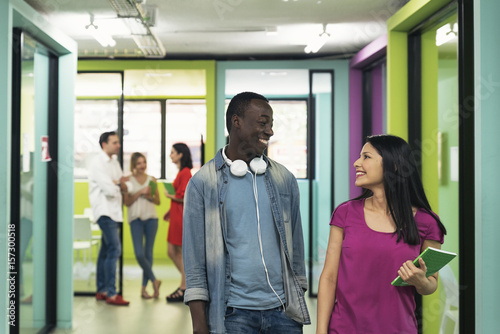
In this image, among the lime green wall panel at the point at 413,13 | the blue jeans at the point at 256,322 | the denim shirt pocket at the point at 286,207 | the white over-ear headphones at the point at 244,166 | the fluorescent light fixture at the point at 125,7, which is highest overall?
the fluorescent light fixture at the point at 125,7

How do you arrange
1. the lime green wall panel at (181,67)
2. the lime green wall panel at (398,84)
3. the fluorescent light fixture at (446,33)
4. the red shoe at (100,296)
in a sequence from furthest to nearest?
the lime green wall panel at (181,67), the red shoe at (100,296), the lime green wall panel at (398,84), the fluorescent light fixture at (446,33)

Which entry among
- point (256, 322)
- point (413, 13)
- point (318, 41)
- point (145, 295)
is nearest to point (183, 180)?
point (145, 295)

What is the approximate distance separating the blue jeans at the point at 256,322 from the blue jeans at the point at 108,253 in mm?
3800

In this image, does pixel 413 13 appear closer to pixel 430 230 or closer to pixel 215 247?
pixel 430 230

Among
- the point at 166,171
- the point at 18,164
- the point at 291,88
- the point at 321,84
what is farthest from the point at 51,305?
the point at 291,88

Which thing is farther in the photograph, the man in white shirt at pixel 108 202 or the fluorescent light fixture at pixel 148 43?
the man in white shirt at pixel 108 202

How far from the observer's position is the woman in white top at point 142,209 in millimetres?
5641

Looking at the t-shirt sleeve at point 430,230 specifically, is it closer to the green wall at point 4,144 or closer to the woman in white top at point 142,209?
Result: the green wall at point 4,144

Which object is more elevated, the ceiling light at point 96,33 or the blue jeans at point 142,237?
the ceiling light at point 96,33

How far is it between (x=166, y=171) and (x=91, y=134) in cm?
133

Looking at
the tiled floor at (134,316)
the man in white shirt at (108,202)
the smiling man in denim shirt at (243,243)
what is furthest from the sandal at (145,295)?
the smiling man in denim shirt at (243,243)

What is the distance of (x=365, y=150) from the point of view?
198cm

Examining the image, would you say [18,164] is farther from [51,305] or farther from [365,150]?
[365,150]

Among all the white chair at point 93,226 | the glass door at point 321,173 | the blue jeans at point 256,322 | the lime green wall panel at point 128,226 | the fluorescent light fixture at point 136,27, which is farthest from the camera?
the lime green wall panel at point 128,226
